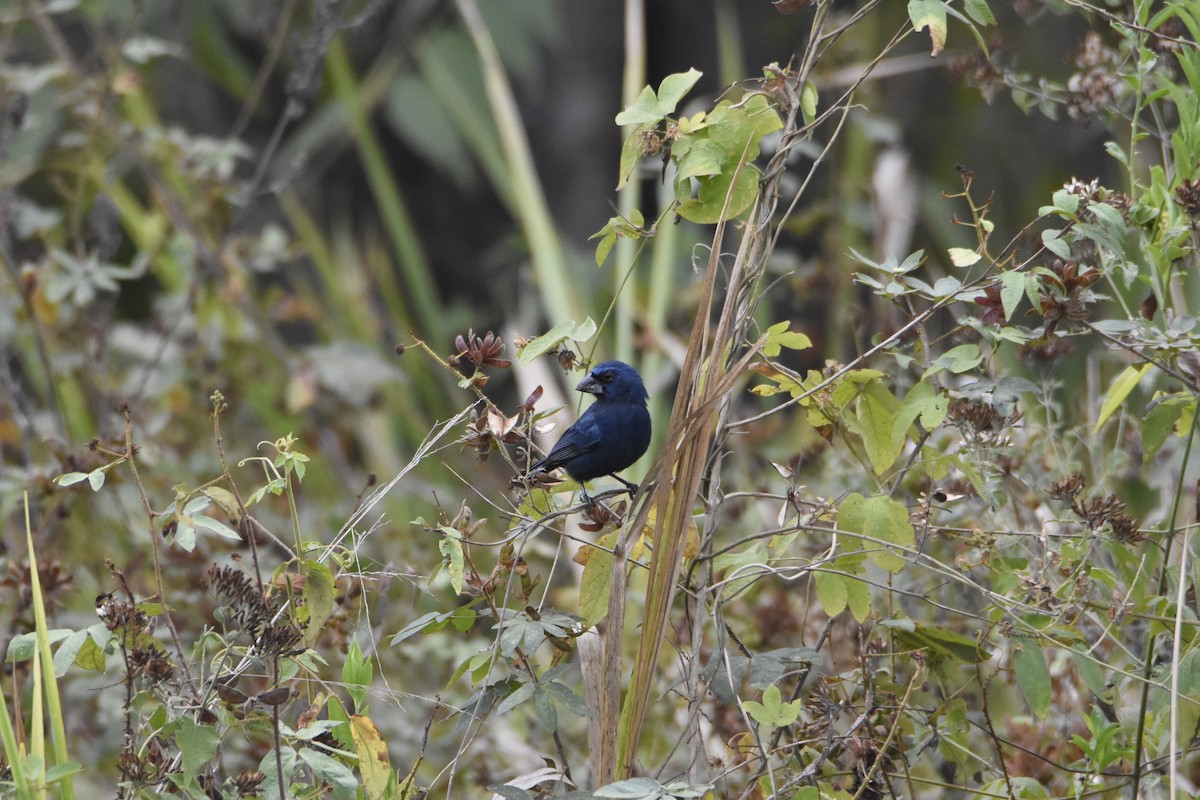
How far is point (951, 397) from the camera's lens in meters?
1.63

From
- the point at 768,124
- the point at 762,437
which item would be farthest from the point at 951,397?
the point at 762,437

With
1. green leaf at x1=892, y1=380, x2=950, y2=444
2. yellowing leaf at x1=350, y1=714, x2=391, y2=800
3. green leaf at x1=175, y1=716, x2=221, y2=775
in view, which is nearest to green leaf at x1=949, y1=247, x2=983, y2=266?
green leaf at x1=892, y1=380, x2=950, y2=444

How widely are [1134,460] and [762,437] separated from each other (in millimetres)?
1811

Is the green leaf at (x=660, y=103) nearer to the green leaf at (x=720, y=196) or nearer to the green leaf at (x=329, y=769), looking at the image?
the green leaf at (x=720, y=196)

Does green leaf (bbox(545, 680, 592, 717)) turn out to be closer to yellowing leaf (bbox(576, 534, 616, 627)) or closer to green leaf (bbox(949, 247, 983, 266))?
yellowing leaf (bbox(576, 534, 616, 627))

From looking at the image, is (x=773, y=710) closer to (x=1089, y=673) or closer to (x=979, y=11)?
(x=1089, y=673)

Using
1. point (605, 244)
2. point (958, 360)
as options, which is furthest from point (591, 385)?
point (958, 360)

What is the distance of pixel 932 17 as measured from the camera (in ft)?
4.77

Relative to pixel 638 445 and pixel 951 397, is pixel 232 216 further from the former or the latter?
pixel 951 397

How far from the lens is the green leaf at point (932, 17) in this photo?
4.74ft

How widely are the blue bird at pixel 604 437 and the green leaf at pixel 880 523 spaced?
0.70 metres

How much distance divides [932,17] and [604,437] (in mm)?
1037

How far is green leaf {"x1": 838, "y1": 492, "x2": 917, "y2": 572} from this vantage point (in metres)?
1.57

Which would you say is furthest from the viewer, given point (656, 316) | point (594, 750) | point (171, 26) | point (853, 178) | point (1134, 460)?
point (171, 26)
